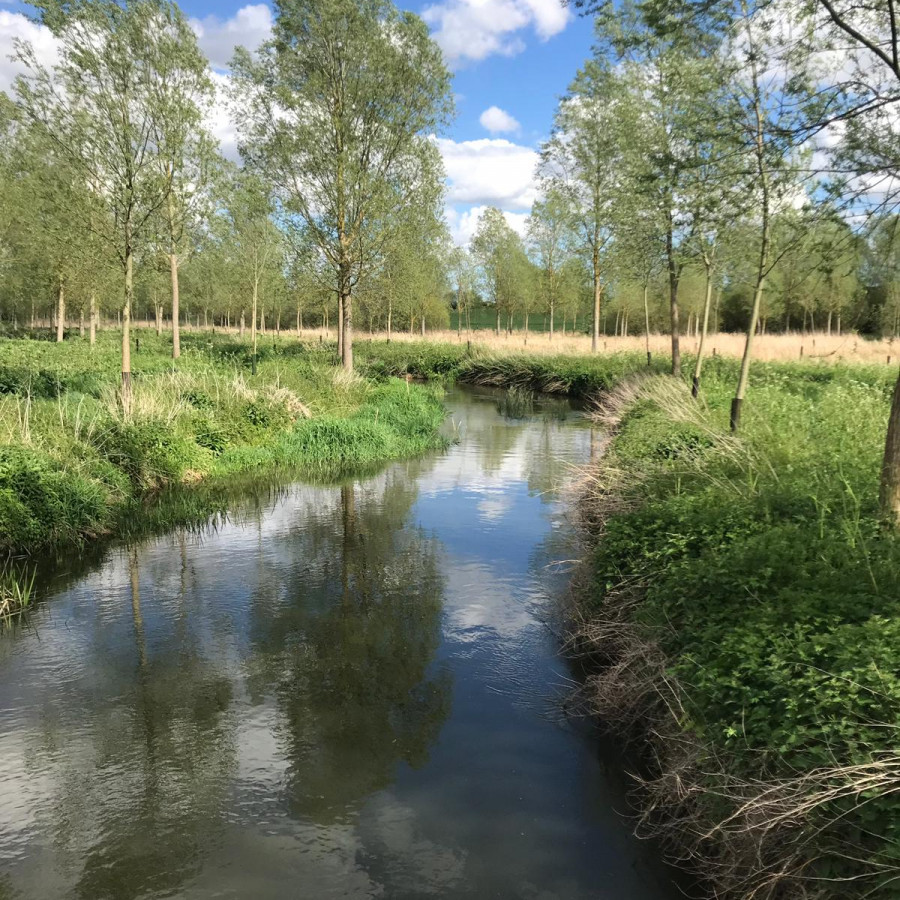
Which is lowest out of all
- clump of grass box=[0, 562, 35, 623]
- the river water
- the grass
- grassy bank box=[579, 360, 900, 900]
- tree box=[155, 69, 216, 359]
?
the river water

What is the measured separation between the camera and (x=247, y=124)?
18469 mm

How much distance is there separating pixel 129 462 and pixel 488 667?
726cm

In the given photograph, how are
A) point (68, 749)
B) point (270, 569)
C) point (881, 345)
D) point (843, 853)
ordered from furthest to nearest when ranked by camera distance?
1. point (881, 345)
2. point (270, 569)
3. point (68, 749)
4. point (843, 853)

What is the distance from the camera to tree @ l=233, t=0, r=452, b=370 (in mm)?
17500

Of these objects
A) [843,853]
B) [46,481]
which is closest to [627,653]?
[843,853]

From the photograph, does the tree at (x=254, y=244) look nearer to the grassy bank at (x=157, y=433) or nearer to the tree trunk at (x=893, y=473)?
the grassy bank at (x=157, y=433)

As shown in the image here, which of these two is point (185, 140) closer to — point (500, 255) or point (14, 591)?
point (14, 591)

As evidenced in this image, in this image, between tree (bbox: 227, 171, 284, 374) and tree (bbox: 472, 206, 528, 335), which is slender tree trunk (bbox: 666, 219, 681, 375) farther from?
tree (bbox: 472, 206, 528, 335)

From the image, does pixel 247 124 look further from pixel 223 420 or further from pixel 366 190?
pixel 223 420

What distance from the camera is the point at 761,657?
334 centimetres

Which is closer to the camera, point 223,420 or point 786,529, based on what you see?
point 786,529

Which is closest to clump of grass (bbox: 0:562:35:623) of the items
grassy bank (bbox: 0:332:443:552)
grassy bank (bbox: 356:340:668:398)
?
grassy bank (bbox: 0:332:443:552)

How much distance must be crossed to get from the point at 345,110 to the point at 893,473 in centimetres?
1770

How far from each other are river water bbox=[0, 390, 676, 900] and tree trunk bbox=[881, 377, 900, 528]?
8.81ft
